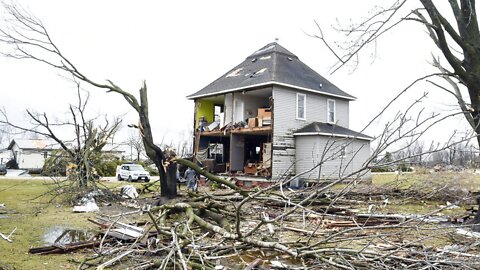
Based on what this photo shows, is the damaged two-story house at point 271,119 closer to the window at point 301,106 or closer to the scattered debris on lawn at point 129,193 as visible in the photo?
the window at point 301,106

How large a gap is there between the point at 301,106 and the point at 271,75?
2686mm

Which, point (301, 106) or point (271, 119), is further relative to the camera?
point (301, 106)

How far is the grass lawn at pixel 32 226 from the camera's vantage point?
20.7ft

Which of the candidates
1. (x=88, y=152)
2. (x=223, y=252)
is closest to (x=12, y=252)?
(x=223, y=252)

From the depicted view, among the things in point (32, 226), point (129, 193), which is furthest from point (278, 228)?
point (129, 193)

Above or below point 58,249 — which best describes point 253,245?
above

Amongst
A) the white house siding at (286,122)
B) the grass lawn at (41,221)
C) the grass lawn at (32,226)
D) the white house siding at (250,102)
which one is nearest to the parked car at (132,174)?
the white house siding at (250,102)

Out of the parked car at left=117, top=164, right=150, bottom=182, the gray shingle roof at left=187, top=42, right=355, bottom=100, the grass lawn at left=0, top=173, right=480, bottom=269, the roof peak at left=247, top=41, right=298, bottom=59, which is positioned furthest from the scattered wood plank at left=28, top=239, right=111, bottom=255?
the parked car at left=117, top=164, right=150, bottom=182

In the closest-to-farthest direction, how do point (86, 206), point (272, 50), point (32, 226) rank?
point (32, 226) < point (86, 206) < point (272, 50)

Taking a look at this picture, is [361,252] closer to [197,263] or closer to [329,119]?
[197,263]

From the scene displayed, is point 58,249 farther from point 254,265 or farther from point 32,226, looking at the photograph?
point 32,226

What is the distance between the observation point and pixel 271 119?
20844 mm

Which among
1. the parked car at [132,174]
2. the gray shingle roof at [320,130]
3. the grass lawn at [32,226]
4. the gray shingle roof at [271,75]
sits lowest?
the grass lawn at [32,226]

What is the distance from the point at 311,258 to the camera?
5.13 m
